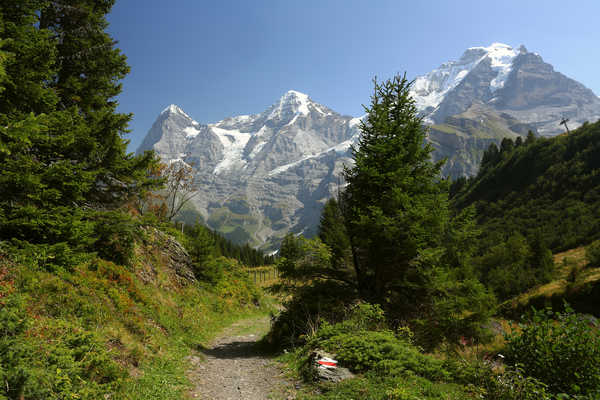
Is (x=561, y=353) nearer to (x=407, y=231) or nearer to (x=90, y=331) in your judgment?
(x=407, y=231)

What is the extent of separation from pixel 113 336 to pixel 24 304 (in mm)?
2262

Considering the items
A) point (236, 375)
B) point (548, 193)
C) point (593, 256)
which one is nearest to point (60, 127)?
point (236, 375)

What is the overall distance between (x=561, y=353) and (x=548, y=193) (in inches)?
3666

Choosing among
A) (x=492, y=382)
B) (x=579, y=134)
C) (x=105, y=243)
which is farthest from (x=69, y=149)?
(x=579, y=134)

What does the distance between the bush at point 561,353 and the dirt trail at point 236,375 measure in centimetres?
512

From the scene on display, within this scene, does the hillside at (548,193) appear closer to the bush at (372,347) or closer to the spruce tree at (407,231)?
the spruce tree at (407,231)

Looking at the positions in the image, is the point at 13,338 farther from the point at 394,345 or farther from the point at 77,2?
the point at 77,2

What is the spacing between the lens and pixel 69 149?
10.3 meters

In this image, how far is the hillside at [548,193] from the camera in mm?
56531

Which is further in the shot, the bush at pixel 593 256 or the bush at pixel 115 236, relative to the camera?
the bush at pixel 593 256

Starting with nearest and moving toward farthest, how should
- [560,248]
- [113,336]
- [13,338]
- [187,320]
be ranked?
[13,338] → [113,336] → [187,320] → [560,248]

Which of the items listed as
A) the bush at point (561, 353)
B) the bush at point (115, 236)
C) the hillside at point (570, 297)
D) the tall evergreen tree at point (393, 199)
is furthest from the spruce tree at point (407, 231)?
the hillside at point (570, 297)

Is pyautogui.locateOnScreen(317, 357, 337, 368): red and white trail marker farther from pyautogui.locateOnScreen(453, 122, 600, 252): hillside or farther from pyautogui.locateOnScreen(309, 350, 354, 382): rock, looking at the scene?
pyautogui.locateOnScreen(453, 122, 600, 252): hillside

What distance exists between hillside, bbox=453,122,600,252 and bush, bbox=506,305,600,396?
198ft
